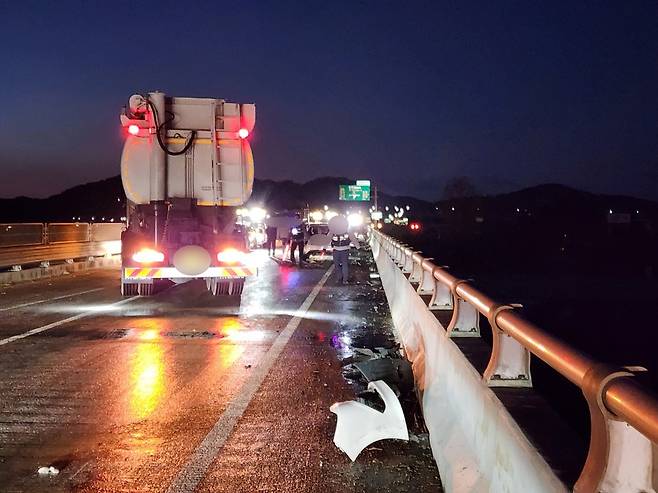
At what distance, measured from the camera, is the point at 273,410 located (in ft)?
20.9

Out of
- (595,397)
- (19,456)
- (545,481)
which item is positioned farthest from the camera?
(19,456)

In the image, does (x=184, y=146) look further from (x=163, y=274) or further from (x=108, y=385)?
(x=108, y=385)

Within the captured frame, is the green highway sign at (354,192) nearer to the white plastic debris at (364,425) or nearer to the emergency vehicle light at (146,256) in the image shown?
the emergency vehicle light at (146,256)

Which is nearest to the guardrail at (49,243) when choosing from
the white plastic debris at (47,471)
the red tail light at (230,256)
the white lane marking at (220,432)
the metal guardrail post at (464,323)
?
the red tail light at (230,256)

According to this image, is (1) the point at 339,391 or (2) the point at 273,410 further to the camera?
(1) the point at 339,391

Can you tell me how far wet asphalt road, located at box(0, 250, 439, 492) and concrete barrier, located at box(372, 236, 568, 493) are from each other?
0.39 meters

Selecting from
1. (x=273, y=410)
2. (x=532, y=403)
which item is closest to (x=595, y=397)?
(x=532, y=403)

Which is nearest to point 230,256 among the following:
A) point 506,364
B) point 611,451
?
point 506,364

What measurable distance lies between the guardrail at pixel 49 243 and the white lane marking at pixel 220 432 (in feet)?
49.6

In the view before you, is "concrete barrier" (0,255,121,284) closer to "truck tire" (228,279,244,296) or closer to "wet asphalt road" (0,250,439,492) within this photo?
"wet asphalt road" (0,250,439,492)

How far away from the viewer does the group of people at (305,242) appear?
18.5m

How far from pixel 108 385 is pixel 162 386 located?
62 centimetres

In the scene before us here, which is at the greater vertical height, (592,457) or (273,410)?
(592,457)

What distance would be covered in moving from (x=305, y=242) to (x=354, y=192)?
4770 cm
